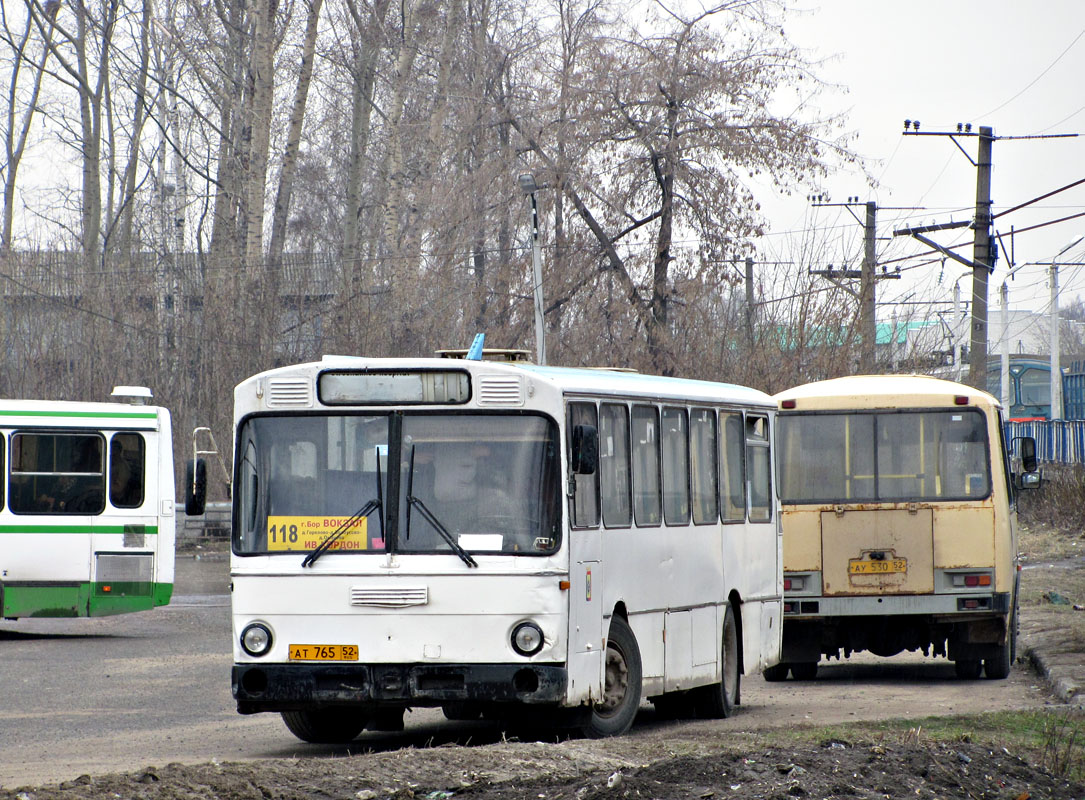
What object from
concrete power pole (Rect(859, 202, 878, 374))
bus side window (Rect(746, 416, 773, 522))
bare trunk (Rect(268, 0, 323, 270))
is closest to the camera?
bus side window (Rect(746, 416, 773, 522))

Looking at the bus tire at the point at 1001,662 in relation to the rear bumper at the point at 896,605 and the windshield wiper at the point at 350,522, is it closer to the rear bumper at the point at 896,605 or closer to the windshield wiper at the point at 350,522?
the rear bumper at the point at 896,605

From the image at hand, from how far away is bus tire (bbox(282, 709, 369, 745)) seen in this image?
10328 millimetres

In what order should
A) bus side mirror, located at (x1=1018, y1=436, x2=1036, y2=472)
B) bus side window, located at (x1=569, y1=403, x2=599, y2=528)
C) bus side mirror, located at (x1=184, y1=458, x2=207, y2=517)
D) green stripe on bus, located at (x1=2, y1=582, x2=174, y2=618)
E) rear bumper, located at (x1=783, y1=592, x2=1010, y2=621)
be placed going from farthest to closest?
green stripe on bus, located at (x1=2, y1=582, x2=174, y2=618) < bus side mirror, located at (x1=1018, y1=436, x2=1036, y2=472) < rear bumper, located at (x1=783, y1=592, x2=1010, y2=621) < bus side mirror, located at (x1=184, y1=458, x2=207, y2=517) < bus side window, located at (x1=569, y1=403, x2=599, y2=528)

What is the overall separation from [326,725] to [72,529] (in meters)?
9.69

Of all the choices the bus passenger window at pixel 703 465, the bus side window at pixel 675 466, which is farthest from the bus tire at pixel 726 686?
the bus side window at pixel 675 466

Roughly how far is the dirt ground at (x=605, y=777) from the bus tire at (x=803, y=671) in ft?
23.3

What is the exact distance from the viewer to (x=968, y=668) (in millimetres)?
14805

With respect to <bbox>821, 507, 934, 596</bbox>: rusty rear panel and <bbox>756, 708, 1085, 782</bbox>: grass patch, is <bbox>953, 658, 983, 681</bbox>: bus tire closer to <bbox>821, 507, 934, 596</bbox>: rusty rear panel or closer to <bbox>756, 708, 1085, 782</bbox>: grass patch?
<bbox>821, 507, 934, 596</bbox>: rusty rear panel

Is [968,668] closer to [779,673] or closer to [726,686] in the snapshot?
[779,673]

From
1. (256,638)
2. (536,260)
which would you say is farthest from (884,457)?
(536,260)

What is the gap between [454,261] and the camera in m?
35.5

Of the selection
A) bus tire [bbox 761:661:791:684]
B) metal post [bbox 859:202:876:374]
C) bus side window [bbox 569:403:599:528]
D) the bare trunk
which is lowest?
bus tire [bbox 761:661:791:684]

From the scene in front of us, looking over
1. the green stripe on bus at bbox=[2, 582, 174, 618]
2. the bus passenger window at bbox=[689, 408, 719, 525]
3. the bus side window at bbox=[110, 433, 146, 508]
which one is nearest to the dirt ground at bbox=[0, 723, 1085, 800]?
the bus passenger window at bbox=[689, 408, 719, 525]

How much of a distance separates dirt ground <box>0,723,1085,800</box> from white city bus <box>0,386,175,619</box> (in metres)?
11.4
